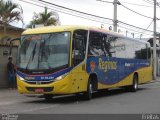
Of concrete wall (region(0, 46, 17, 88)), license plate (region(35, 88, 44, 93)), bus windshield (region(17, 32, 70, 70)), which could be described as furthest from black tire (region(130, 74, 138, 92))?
license plate (region(35, 88, 44, 93))

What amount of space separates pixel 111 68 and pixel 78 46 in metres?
4.48

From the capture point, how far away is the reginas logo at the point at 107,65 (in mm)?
21422

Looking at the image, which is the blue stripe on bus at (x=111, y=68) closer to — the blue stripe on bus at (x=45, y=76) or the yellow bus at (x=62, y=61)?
the yellow bus at (x=62, y=61)

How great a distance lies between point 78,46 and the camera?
1892cm

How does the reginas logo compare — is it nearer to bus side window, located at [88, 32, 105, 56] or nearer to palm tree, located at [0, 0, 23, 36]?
bus side window, located at [88, 32, 105, 56]

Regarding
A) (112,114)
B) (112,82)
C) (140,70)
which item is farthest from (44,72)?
(140,70)

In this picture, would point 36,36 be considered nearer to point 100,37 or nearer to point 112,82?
point 100,37

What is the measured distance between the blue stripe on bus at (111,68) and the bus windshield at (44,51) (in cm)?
192

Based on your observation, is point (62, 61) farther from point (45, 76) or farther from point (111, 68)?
point (111, 68)

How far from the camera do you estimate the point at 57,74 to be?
17953 millimetres

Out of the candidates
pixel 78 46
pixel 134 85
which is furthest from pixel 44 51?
pixel 134 85

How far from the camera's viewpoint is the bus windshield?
59.6 ft

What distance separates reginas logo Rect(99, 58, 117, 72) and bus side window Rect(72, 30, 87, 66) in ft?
7.13

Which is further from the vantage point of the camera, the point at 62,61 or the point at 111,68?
the point at 111,68
